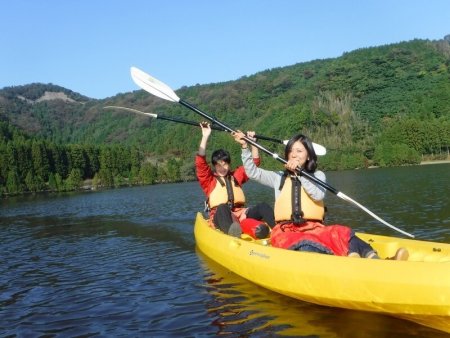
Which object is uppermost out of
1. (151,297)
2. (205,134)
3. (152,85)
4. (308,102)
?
(308,102)

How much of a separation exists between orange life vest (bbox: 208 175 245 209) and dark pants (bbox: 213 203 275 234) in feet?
0.70

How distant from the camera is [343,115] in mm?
96562

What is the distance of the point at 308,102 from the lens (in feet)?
362

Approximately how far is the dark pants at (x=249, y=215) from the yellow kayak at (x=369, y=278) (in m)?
1.75

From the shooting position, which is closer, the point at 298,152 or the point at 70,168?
the point at 298,152

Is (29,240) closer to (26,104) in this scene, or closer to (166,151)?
(166,151)

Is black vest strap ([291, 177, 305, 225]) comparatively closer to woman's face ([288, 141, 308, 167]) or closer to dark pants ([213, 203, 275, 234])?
woman's face ([288, 141, 308, 167])

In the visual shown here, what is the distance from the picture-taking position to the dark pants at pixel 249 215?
845 cm

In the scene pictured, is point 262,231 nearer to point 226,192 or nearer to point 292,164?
point 226,192

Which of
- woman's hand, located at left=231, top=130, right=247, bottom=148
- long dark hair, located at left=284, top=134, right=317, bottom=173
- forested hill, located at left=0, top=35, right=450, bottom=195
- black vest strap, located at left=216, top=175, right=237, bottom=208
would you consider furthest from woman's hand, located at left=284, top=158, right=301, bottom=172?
forested hill, located at left=0, top=35, right=450, bottom=195

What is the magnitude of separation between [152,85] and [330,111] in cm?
9262

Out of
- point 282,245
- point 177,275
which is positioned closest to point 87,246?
point 177,275

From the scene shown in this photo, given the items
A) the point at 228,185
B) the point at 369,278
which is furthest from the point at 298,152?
the point at 228,185

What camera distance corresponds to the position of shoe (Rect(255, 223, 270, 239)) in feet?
25.3
